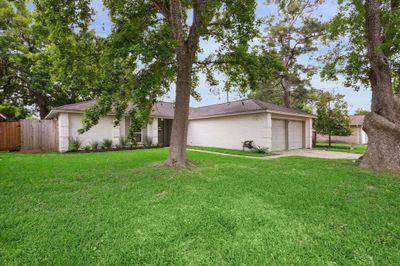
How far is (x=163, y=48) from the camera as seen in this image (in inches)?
250

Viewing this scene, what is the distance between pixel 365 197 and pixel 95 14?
1051 cm

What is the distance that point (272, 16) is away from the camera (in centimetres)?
1931

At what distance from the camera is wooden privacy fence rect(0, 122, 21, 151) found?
42.7 ft

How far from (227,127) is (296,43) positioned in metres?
11.7

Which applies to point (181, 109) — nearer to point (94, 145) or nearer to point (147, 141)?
point (94, 145)

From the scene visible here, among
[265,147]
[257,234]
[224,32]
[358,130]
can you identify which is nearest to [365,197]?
[257,234]

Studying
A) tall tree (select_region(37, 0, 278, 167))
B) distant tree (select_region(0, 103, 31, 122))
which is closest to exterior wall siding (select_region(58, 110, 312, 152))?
tall tree (select_region(37, 0, 278, 167))

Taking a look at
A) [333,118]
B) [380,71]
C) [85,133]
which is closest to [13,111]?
[85,133]

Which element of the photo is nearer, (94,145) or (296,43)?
(94,145)

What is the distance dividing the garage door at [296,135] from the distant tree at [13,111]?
26601mm

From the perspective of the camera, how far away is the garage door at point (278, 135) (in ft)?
46.8

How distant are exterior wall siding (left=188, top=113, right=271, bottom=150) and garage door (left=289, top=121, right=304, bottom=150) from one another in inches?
127

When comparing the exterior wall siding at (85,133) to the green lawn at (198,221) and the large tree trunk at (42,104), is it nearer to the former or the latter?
the green lawn at (198,221)

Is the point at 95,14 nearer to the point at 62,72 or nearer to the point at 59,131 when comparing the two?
the point at 62,72
